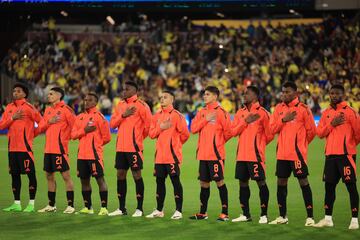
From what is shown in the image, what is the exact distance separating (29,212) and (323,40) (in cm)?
2787

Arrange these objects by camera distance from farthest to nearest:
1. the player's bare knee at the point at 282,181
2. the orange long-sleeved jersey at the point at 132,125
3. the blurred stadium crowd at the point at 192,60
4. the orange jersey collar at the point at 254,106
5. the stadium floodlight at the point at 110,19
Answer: the stadium floodlight at the point at 110,19, the blurred stadium crowd at the point at 192,60, the orange long-sleeved jersey at the point at 132,125, the orange jersey collar at the point at 254,106, the player's bare knee at the point at 282,181

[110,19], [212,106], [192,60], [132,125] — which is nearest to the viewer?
[212,106]

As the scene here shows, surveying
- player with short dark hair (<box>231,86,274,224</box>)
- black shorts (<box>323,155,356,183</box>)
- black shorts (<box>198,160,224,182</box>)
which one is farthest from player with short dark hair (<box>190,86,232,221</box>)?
black shorts (<box>323,155,356,183</box>)

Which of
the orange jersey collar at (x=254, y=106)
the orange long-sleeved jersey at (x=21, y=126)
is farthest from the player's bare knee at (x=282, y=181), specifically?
the orange long-sleeved jersey at (x=21, y=126)

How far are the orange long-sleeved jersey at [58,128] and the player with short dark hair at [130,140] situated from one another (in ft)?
2.59

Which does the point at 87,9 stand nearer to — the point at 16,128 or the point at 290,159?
the point at 16,128

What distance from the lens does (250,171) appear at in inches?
566

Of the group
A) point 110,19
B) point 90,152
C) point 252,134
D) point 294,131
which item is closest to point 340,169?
point 294,131

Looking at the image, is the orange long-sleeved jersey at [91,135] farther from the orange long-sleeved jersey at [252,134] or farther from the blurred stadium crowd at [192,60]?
the blurred stadium crowd at [192,60]

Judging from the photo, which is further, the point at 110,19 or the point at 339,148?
the point at 110,19

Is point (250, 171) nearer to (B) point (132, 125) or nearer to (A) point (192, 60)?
(B) point (132, 125)

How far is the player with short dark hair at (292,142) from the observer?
46.2 feet

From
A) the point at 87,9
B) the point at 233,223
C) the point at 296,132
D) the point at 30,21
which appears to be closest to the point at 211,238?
the point at 233,223

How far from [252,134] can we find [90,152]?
2.77 meters
